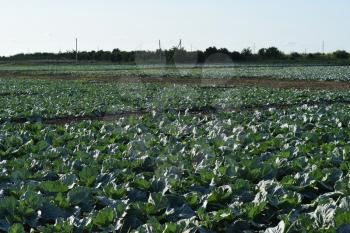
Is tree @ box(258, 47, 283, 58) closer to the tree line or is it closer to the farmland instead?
the tree line

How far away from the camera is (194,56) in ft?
214

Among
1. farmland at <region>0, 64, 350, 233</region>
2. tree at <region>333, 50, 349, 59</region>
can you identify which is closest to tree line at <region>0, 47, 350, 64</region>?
tree at <region>333, 50, 349, 59</region>

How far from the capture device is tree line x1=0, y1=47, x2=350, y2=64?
65.7m

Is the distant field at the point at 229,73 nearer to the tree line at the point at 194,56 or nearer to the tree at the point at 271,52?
the tree line at the point at 194,56

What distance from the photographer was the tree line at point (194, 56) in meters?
65.7

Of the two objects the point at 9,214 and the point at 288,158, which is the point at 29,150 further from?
the point at 288,158

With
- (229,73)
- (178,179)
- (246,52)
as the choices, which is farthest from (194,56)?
(178,179)

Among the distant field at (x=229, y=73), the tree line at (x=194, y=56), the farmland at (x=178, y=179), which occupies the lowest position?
the farmland at (x=178, y=179)

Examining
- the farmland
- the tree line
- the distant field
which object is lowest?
the farmland

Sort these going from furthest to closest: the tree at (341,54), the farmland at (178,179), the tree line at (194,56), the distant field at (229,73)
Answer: the tree at (341,54) → the tree line at (194,56) → the distant field at (229,73) → the farmland at (178,179)

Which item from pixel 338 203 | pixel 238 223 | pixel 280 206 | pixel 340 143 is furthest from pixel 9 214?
pixel 340 143

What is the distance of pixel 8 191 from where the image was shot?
5402 mm

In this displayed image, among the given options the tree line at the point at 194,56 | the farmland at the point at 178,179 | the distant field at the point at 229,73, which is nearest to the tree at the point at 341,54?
the tree line at the point at 194,56

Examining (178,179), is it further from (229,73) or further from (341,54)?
(341,54)
